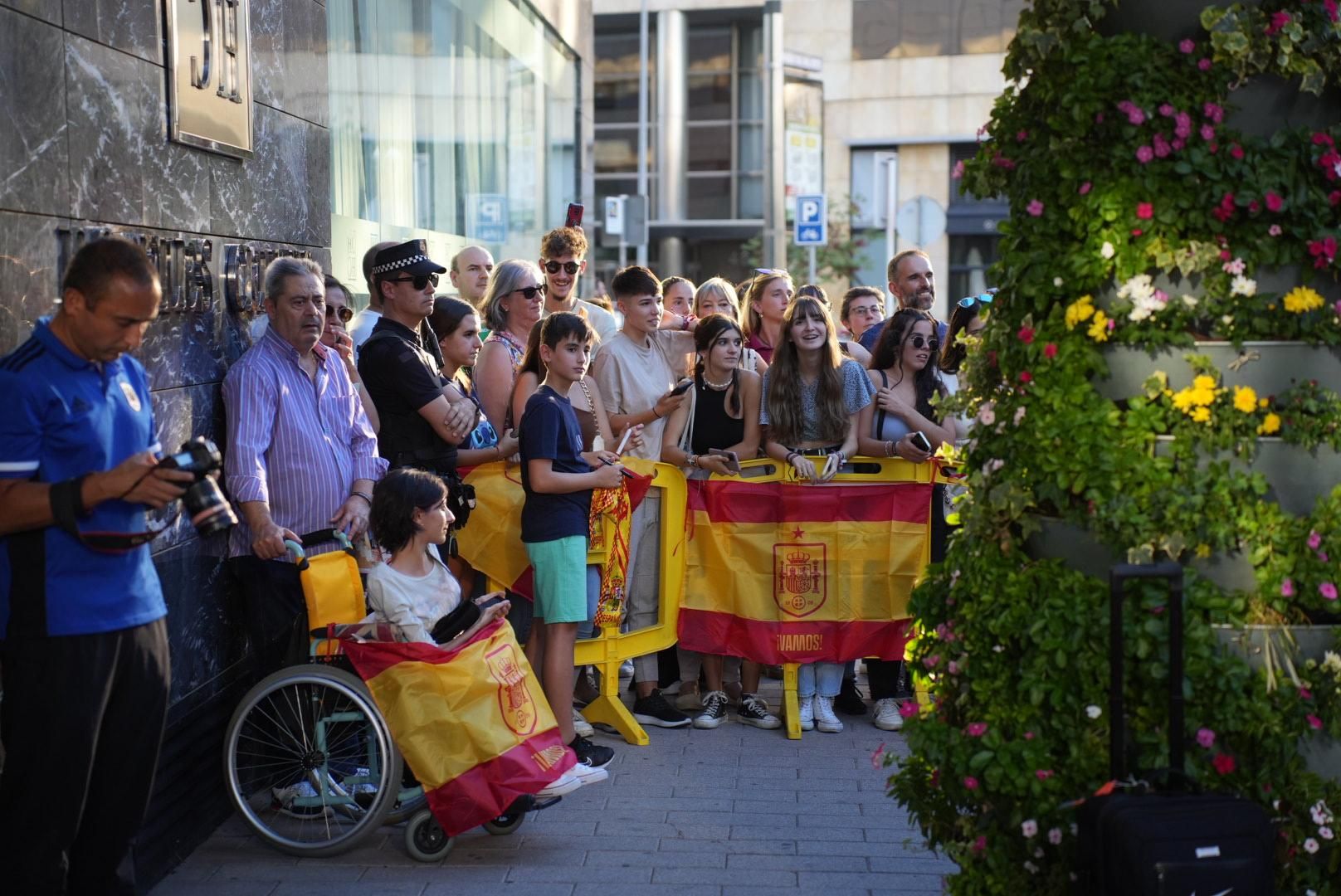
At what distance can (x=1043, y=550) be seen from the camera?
4199 mm

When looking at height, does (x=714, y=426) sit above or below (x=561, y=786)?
above

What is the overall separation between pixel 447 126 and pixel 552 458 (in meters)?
5.83

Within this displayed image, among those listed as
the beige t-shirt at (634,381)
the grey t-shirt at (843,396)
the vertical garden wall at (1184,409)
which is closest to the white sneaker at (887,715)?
the grey t-shirt at (843,396)

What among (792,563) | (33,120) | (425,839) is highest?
(33,120)

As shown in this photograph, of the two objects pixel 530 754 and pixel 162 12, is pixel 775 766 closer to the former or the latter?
pixel 530 754

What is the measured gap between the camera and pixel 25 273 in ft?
14.4

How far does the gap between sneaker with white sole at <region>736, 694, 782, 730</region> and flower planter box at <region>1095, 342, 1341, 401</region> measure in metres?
3.85

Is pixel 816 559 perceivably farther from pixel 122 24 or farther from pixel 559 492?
pixel 122 24

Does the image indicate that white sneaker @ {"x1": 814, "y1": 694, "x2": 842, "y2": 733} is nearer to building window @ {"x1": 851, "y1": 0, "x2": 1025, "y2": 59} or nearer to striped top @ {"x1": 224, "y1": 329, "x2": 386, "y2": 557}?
striped top @ {"x1": 224, "y1": 329, "x2": 386, "y2": 557}

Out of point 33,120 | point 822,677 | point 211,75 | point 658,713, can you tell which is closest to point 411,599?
point 33,120

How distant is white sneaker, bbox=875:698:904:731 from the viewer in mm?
7410

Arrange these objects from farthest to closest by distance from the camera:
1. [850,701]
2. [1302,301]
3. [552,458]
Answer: [850,701]
[552,458]
[1302,301]

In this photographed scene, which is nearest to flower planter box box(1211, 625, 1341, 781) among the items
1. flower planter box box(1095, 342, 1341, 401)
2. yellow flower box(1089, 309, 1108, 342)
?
flower planter box box(1095, 342, 1341, 401)

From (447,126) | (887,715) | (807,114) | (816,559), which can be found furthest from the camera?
(807,114)
